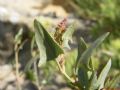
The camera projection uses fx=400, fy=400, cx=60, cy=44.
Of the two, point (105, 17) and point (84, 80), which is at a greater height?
point (84, 80)

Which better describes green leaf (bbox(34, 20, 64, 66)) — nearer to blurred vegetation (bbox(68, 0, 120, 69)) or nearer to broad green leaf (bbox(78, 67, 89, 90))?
broad green leaf (bbox(78, 67, 89, 90))

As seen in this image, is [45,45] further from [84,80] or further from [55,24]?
[55,24]

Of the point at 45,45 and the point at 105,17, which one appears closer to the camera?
the point at 45,45

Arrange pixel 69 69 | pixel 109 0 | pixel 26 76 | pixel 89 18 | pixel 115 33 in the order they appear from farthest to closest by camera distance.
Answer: pixel 89 18 < pixel 109 0 < pixel 115 33 < pixel 26 76 < pixel 69 69

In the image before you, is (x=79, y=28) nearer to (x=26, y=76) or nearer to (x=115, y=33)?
(x=115, y=33)

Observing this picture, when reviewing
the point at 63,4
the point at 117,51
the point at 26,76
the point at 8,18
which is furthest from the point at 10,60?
the point at 63,4

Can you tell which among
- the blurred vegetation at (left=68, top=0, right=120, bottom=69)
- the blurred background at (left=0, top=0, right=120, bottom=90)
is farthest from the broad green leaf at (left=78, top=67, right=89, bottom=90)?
the blurred vegetation at (left=68, top=0, right=120, bottom=69)

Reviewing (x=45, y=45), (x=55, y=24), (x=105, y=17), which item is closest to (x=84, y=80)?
(x=45, y=45)
